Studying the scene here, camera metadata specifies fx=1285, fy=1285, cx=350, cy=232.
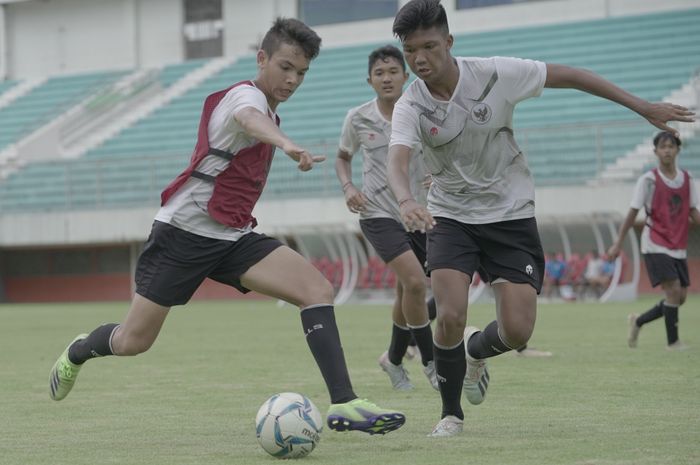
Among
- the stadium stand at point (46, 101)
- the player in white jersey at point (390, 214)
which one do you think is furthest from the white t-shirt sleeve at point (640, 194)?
the stadium stand at point (46, 101)

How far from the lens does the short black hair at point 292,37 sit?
6.59 meters

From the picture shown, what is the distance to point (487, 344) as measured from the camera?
23.9 feet

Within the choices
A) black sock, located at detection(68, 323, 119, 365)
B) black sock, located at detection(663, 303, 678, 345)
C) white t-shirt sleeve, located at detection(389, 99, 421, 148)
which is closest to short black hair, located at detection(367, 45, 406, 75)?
white t-shirt sleeve, located at detection(389, 99, 421, 148)

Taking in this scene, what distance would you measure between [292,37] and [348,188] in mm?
2373

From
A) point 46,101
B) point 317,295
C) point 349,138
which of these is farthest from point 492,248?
point 46,101

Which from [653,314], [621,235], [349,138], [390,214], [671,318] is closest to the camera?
[390,214]

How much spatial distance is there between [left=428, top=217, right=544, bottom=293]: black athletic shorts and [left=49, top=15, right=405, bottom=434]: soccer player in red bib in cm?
68

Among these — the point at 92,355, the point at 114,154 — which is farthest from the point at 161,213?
the point at 114,154

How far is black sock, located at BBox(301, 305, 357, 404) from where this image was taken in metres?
6.25

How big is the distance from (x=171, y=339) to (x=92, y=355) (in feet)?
29.3

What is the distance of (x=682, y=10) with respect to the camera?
30.5 meters

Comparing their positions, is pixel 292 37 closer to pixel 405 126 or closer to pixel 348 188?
pixel 405 126

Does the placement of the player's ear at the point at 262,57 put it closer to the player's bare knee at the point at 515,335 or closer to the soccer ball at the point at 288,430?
the soccer ball at the point at 288,430

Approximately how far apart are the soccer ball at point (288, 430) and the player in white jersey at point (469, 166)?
855mm
